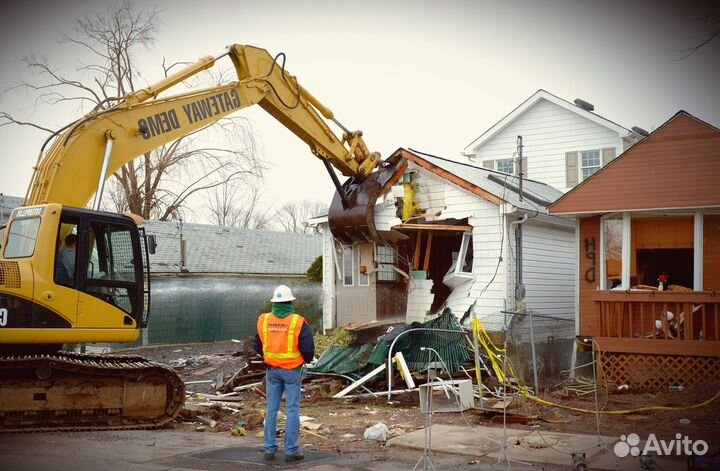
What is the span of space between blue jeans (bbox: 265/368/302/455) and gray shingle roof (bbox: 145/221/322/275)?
687 inches

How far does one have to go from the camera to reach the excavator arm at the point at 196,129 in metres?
10.4

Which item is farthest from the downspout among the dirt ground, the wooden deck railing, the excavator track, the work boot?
the work boot

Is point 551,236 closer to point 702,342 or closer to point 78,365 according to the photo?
point 702,342

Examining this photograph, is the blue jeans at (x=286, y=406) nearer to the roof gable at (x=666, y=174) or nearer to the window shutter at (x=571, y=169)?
the roof gable at (x=666, y=174)

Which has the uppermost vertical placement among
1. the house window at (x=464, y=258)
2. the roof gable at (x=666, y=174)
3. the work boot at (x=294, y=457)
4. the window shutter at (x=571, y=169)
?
the window shutter at (x=571, y=169)

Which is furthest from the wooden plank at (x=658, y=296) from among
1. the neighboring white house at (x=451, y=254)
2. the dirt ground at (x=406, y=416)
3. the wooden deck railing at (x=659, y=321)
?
the neighboring white house at (x=451, y=254)

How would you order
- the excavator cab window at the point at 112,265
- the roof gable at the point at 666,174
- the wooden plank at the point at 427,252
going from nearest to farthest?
the excavator cab window at the point at 112,265 < the roof gable at the point at 666,174 < the wooden plank at the point at 427,252

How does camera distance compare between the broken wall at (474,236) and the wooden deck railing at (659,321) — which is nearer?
the wooden deck railing at (659,321)

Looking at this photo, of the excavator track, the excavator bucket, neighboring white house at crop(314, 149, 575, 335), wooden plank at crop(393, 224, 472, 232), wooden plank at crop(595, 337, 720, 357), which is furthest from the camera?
the excavator bucket

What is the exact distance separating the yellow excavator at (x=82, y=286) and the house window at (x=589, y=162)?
1680 centimetres

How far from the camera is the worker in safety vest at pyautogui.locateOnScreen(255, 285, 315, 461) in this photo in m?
8.19

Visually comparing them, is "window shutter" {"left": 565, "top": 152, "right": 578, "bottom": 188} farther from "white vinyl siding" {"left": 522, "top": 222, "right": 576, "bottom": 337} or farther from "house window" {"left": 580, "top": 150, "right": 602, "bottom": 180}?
"white vinyl siding" {"left": 522, "top": 222, "right": 576, "bottom": 337}

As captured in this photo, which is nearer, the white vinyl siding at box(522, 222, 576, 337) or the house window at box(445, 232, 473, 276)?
the house window at box(445, 232, 473, 276)

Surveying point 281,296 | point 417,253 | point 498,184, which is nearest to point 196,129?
point 281,296
